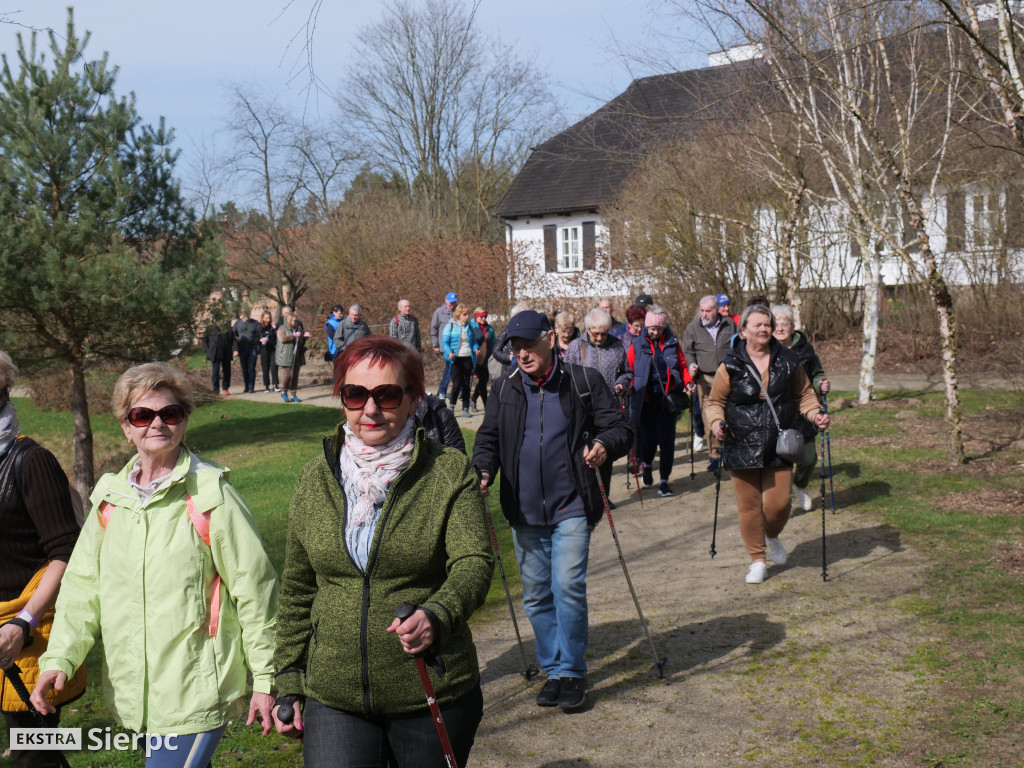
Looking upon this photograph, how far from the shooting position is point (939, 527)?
8.80m

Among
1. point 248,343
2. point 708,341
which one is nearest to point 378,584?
point 708,341

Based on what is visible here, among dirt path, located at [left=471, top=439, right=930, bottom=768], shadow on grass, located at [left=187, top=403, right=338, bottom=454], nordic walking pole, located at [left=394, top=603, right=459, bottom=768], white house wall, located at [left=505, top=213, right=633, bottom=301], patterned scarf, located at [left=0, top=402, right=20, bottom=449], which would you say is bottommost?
dirt path, located at [left=471, top=439, right=930, bottom=768]

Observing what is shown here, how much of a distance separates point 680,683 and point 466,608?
330cm

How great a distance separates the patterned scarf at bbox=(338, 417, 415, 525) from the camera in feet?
9.92

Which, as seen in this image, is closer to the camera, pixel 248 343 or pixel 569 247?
pixel 248 343

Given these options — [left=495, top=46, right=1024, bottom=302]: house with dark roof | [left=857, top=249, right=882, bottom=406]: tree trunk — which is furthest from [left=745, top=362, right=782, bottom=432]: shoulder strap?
[left=857, top=249, right=882, bottom=406]: tree trunk

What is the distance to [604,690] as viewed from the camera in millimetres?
5738

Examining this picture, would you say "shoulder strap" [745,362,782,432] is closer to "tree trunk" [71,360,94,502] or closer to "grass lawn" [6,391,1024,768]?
"grass lawn" [6,391,1024,768]

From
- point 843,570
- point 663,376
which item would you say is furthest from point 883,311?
point 843,570

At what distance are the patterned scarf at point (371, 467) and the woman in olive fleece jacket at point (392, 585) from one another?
0.03m

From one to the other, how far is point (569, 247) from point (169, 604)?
3966 centimetres

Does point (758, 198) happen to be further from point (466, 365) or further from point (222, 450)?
point (222, 450)

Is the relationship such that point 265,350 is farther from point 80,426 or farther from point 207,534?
point 207,534

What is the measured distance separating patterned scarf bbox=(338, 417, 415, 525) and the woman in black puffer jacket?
4597 millimetres
